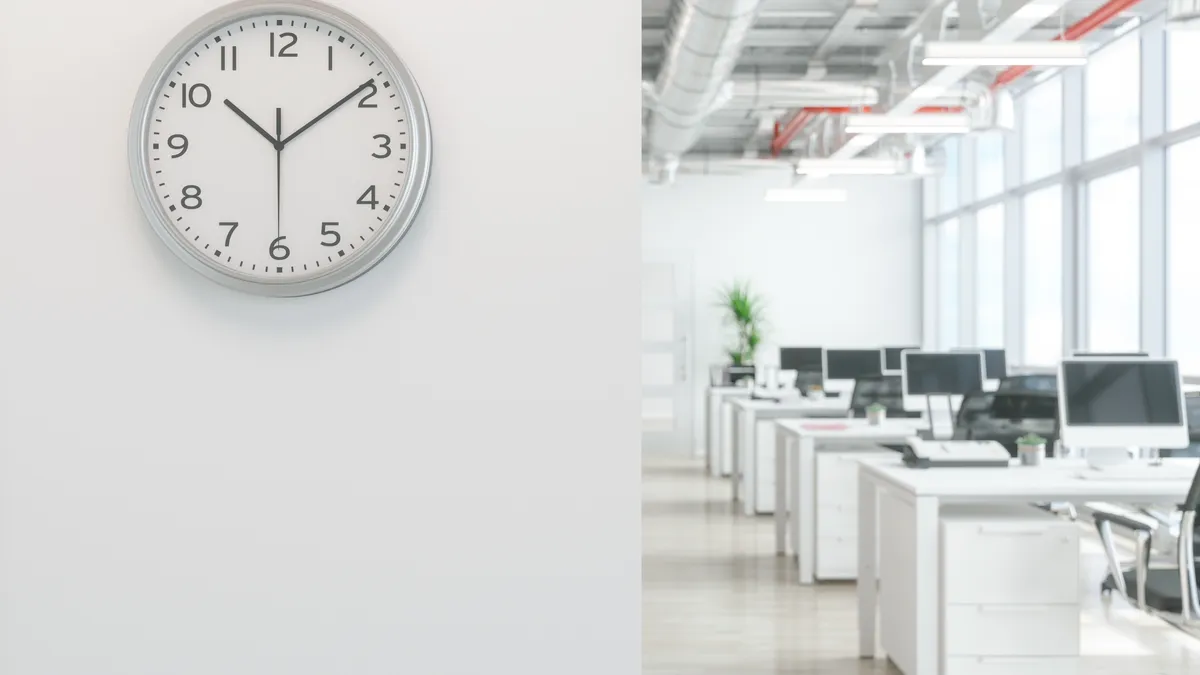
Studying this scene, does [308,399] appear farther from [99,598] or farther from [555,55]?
[555,55]

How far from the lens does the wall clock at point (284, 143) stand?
7.78 ft

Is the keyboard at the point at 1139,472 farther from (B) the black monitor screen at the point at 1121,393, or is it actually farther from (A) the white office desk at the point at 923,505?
(B) the black monitor screen at the point at 1121,393

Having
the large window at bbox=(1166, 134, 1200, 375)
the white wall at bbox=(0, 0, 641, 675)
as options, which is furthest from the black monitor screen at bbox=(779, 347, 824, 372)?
the white wall at bbox=(0, 0, 641, 675)

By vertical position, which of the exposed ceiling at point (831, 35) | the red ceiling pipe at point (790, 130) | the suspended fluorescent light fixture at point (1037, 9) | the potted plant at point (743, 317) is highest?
the exposed ceiling at point (831, 35)

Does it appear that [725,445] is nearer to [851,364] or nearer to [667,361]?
[851,364]

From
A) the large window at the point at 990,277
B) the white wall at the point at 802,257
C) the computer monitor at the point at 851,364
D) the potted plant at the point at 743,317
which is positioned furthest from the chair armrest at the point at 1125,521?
the white wall at the point at 802,257

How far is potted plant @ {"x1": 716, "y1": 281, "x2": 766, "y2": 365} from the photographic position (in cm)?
1515

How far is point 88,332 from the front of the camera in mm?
2416

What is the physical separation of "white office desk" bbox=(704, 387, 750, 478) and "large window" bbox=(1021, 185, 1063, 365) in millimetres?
2963

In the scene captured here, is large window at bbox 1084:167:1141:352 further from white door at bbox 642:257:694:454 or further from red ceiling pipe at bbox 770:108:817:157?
white door at bbox 642:257:694:454

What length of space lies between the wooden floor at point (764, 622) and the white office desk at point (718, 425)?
3596mm

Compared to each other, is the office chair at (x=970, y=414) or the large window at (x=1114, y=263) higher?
the large window at (x=1114, y=263)

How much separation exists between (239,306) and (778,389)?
951 cm

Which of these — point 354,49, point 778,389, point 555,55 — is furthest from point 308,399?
point 778,389
